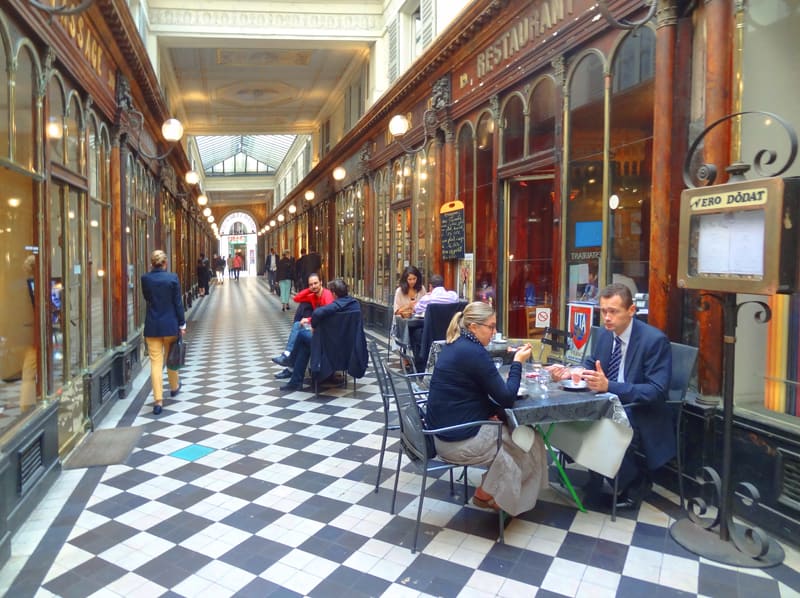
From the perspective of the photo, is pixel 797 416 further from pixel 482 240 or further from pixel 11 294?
pixel 11 294

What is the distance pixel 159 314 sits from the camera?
241 inches

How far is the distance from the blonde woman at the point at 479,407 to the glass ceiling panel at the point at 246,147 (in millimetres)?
25775

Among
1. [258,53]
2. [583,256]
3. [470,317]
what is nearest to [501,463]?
[470,317]

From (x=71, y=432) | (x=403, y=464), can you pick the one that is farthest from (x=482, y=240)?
(x=71, y=432)

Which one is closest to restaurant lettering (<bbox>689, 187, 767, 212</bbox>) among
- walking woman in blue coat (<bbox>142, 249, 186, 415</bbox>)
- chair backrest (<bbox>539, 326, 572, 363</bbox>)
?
chair backrest (<bbox>539, 326, 572, 363</bbox>)

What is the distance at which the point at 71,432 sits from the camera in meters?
4.87

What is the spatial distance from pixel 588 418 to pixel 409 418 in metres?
1.05

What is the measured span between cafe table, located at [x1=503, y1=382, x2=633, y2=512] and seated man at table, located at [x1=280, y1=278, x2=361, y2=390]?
10.7 feet

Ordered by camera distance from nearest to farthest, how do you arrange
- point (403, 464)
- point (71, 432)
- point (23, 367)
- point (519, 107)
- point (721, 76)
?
point (721, 76)
point (23, 367)
point (403, 464)
point (71, 432)
point (519, 107)

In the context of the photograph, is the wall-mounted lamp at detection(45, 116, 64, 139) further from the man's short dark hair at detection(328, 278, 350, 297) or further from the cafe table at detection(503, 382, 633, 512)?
the cafe table at detection(503, 382, 633, 512)

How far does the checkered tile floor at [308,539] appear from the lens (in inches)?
112

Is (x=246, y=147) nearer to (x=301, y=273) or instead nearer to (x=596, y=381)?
(x=301, y=273)

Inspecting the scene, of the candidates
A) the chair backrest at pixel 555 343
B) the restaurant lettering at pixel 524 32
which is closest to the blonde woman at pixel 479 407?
the chair backrest at pixel 555 343

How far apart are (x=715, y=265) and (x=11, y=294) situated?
468 centimetres
